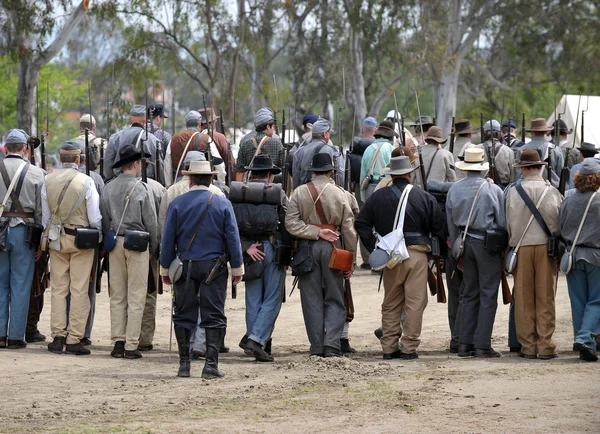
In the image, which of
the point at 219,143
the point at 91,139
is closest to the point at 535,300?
the point at 219,143

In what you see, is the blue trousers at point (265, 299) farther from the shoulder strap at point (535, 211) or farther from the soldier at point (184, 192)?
the shoulder strap at point (535, 211)

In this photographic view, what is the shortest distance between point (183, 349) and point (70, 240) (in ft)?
7.00

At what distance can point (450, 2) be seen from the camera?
4181 cm

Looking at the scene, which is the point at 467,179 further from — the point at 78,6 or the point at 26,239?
the point at 78,6

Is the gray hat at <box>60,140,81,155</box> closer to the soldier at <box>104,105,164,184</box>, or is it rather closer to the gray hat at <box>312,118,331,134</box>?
the soldier at <box>104,105,164,184</box>

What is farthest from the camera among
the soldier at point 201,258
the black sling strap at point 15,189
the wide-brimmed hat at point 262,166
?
the black sling strap at point 15,189

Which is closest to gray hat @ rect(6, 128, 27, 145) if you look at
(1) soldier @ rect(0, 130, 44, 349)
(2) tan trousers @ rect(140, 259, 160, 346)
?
(1) soldier @ rect(0, 130, 44, 349)

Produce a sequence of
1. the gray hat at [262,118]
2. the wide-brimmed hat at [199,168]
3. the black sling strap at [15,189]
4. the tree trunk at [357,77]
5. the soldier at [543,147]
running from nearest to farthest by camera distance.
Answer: the wide-brimmed hat at [199,168], the black sling strap at [15,189], the gray hat at [262,118], the soldier at [543,147], the tree trunk at [357,77]

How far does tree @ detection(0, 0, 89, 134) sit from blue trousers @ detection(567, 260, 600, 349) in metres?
22.7

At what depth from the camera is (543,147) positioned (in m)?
15.7

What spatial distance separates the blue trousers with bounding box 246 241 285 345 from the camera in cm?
1165

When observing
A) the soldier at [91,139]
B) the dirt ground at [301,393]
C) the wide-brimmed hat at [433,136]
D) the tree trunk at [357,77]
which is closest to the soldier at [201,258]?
the dirt ground at [301,393]

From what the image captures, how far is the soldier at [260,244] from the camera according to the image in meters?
11.5

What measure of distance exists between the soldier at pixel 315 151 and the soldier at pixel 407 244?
2003mm
